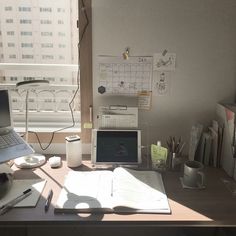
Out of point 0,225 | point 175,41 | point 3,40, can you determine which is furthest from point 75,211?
point 3,40

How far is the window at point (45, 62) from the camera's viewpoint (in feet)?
5.37

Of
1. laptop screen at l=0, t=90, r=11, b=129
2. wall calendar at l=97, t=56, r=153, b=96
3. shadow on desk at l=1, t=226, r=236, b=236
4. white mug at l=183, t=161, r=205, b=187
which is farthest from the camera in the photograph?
shadow on desk at l=1, t=226, r=236, b=236

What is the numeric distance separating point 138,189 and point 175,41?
807mm

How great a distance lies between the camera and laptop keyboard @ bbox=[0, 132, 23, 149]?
139 cm

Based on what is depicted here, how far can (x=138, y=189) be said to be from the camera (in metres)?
1.27

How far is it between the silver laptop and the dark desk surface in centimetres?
21

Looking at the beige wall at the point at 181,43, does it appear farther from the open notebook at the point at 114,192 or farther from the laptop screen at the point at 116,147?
the open notebook at the point at 114,192

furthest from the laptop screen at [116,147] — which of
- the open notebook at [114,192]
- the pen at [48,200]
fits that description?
the pen at [48,200]

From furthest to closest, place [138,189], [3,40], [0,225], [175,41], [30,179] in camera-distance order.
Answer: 1. [3,40]
2. [175,41]
3. [30,179]
4. [138,189]
5. [0,225]

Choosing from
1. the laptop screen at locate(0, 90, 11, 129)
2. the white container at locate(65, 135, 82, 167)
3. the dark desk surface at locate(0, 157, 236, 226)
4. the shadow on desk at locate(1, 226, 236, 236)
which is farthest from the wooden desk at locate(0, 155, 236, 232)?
the shadow on desk at locate(1, 226, 236, 236)

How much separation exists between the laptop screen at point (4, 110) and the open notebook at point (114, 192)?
0.42 meters

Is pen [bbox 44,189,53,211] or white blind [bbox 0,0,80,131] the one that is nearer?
pen [bbox 44,189,53,211]

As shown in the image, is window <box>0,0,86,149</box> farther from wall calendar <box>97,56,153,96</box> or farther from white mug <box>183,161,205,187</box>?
white mug <box>183,161,205,187</box>

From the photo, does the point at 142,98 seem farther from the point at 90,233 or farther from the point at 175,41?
the point at 90,233
